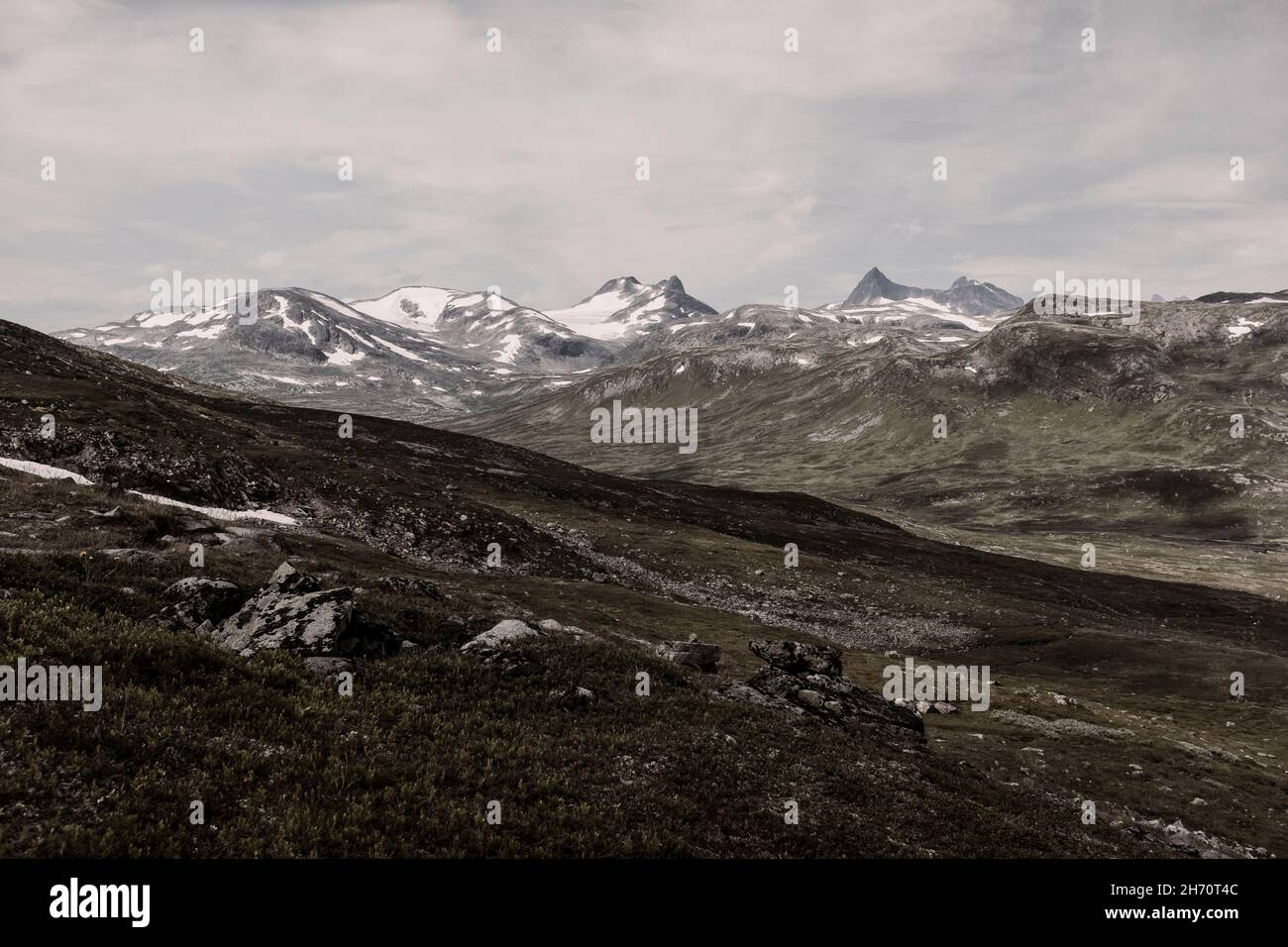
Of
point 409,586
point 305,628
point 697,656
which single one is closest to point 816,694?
point 697,656

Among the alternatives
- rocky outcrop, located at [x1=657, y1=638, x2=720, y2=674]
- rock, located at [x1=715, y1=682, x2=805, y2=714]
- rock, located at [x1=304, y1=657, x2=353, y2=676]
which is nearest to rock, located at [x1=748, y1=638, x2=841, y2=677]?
rocky outcrop, located at [x1=657, y1=638, x2=720, y2=674]

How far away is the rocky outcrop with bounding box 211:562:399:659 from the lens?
896 inches

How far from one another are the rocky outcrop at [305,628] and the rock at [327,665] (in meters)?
0.67

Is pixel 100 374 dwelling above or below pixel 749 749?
above

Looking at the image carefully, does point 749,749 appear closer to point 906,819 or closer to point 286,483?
point 906,819

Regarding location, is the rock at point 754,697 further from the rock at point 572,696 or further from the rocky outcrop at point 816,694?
the rock at point 572,696

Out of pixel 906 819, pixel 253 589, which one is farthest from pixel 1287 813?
pixel 253 589

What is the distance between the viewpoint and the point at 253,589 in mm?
28719

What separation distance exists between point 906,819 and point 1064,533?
201 metres

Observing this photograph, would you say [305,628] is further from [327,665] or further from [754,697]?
[754,697]

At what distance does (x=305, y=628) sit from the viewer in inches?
921

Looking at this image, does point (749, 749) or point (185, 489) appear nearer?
point (749, 749)

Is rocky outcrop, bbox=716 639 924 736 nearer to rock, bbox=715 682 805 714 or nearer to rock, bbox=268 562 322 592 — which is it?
rock, bbox=715 682 805 714

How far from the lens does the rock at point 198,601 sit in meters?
24.4
